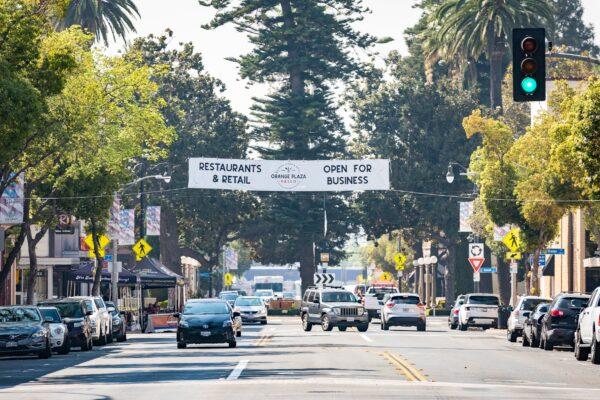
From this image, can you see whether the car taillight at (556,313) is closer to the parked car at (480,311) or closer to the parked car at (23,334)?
the parked car at (23,334)

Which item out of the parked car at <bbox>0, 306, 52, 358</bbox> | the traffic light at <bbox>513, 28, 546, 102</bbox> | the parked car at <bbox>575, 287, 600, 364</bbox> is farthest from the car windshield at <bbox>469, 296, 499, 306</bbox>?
the traffic light at <bbox>513, 28, 546, 102</bbox>

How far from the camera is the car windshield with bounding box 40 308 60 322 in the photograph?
4312cm

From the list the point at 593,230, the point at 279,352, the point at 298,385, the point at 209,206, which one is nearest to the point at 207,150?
the point at 209,206

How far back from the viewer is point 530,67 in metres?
25.2

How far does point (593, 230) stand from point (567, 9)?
93355 millimetres

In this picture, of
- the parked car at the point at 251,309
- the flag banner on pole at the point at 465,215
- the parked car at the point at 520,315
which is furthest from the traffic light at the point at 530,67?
the flag banner on pole at the point at 465,215

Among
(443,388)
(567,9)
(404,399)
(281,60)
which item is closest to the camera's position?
(404,399)

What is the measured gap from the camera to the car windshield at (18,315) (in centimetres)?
4000

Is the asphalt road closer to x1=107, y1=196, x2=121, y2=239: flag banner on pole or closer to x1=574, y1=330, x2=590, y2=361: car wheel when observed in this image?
x1=574, y1=330, x2=590, y2=361: car wheel

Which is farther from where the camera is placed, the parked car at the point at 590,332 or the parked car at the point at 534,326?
the parked car at the point at 534,326

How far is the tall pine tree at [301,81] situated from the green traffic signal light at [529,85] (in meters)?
78.6

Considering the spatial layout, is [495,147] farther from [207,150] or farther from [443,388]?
[207,150]

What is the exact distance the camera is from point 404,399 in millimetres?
22125

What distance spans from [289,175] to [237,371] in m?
49.0
